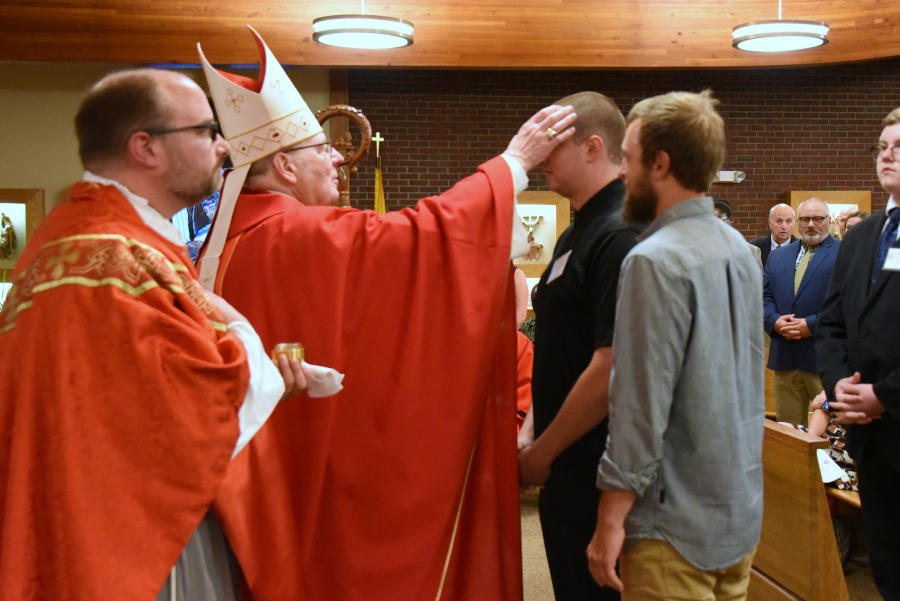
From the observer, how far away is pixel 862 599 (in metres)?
3.15

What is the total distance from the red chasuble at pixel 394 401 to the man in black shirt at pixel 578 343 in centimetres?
10

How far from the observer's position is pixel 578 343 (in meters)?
1.77

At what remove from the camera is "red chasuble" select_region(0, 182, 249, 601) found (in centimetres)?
128

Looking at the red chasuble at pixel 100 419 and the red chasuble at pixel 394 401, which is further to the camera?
the red chasuble at pixel 394 401

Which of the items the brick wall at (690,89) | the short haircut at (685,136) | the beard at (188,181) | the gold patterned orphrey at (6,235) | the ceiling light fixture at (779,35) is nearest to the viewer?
the short haircut at (685,136)

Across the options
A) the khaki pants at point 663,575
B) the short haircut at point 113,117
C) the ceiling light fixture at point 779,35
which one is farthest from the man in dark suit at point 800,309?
the short haircut at point 113,117

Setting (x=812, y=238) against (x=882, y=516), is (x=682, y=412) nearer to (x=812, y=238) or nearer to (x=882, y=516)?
(x=882, y=516)

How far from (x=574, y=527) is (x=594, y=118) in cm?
94

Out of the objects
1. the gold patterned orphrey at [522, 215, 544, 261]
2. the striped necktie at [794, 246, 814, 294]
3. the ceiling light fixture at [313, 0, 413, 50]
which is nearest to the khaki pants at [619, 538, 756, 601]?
the striped necktie at [794, 246, 814, 294]

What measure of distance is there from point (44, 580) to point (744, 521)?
1.21 metres

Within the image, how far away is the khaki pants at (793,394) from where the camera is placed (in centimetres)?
481

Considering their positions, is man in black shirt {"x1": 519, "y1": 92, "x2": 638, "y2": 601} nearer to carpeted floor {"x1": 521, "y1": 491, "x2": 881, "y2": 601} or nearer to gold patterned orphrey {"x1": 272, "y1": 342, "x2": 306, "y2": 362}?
gold patterned orphrey {"x1": 272, "y1": 342, "x2": 306, "y2": 362}

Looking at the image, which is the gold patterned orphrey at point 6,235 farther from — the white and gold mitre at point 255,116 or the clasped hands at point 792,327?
the clasped hands at point 792,327

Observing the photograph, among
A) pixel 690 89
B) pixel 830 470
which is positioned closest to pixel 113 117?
pixel 830 470
